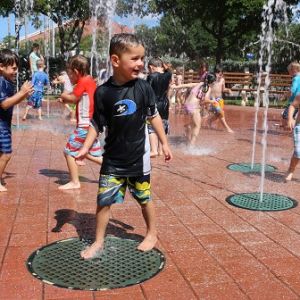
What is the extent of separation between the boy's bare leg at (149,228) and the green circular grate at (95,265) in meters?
0.05

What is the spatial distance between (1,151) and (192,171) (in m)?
2.67

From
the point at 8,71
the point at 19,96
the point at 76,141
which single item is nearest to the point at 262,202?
the point at 76,141

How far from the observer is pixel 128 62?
134 inches

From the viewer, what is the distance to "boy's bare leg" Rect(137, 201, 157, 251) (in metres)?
3.67

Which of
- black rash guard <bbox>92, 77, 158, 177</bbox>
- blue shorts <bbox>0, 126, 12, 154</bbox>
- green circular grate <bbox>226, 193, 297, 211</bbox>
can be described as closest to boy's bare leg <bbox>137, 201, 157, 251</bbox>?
black rash guard <bbox>92, 77, 158, 177</bbox>

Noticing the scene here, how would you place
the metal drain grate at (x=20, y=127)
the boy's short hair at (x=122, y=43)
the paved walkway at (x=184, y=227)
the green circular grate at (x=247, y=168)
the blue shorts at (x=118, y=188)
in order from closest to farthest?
the paved walkway at (x=184, y=227) < the boy's short hair at (x=122, y=43) < the blue shorts at (x=118, y=188) < the green circular grate at (x=247, y=168) < the metal drain grate at (x=20, y=127)

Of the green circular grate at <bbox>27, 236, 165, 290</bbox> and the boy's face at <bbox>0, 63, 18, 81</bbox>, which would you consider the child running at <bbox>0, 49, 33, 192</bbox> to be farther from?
the green circular grate at <bbox>27, 236, 165, 290</bbox>

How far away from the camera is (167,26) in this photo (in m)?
61.8

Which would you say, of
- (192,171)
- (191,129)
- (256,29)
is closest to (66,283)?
(192,171)

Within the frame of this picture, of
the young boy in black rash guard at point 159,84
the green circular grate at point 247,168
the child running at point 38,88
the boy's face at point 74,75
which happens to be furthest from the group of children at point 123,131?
the child running at point 38,88

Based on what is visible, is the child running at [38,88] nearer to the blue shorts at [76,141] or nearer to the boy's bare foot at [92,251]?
the blue shorts at [76,141]

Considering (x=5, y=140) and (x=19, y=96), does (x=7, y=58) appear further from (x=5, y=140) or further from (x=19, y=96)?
(x=5, y=140)

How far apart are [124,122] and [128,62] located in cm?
44

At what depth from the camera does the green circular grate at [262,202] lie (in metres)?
4.86
